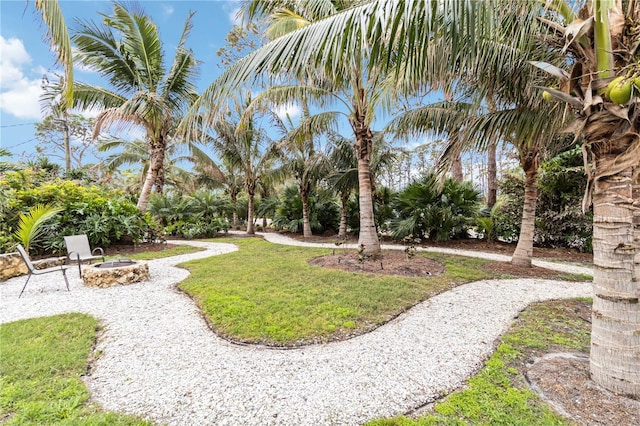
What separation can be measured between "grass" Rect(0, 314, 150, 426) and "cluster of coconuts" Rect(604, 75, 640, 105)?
411 centimetres

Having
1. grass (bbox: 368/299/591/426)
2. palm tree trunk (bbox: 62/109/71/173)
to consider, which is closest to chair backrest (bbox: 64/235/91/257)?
grass (bbox: 368/299/591/426)

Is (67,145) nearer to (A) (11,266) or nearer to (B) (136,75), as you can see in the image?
(B) (136,75)

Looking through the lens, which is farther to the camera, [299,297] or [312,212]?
[312,212]

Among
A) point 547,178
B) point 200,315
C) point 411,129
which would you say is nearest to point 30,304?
point 200,315

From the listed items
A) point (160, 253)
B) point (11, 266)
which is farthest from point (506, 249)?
point (11, 266)

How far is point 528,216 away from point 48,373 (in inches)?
345

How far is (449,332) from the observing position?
3.57 meters

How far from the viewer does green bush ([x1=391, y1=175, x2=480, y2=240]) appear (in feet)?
34.1

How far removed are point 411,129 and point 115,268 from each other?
7.42 m

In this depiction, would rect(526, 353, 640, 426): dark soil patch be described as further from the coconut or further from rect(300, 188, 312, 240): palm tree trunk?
rect(300, 188, 312, 240): palm tree trunk

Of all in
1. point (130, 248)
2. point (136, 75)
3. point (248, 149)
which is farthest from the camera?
point (248, 149)

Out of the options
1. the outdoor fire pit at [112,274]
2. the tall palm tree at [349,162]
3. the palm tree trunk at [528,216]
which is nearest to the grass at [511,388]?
the palm tree trunk at [528,216]

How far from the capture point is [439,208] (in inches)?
411

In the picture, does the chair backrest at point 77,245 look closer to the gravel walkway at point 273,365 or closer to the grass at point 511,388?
the gravel walkway at point 273,365
